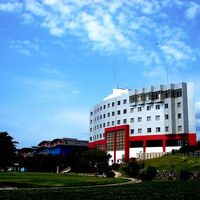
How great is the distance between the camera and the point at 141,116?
88500mm

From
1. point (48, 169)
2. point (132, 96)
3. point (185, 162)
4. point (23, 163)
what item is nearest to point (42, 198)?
point (185, 162)

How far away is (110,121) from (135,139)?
14115 millimetres

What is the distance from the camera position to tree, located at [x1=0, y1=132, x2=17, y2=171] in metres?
44.6

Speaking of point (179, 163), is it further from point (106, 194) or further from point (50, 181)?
point (106, 194)

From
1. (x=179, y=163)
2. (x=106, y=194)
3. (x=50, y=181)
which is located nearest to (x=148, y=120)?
(x=179, y=163)

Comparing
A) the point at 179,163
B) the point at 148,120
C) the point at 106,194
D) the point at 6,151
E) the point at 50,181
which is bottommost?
the point at 50,181

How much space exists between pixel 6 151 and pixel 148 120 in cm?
5086

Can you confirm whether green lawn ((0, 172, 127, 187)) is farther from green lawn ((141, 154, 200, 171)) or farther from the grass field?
green lawn ((141, 154, 200, 171))

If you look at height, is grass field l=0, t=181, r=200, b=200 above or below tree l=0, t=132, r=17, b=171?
below

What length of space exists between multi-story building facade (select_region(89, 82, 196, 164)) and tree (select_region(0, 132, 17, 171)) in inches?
1824

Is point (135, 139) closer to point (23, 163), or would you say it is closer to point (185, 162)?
point (185, 162)

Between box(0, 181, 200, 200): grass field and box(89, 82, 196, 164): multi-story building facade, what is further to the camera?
box(89, 82, 196, 164): multi-story building facade

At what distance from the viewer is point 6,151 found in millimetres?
45188

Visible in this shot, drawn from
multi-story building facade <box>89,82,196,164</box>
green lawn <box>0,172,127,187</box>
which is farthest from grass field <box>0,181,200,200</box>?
multi-story building facade <box>89,82,196,164</box>
